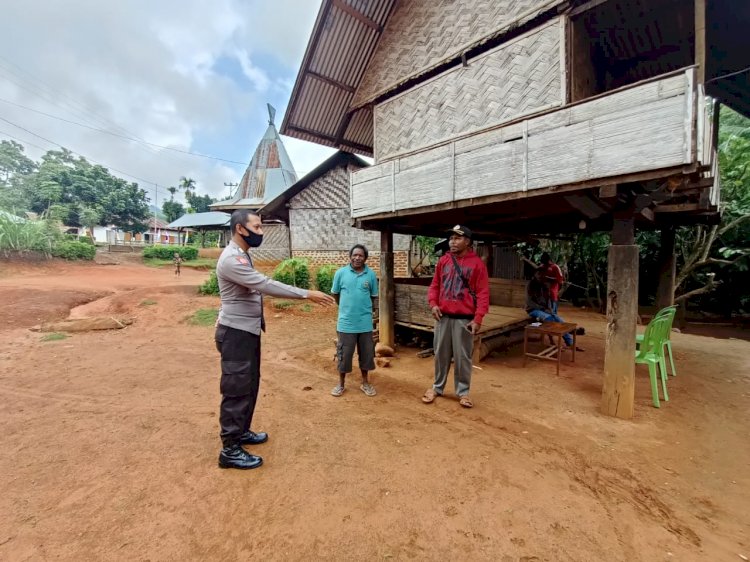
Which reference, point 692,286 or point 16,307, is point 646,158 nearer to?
point 692,286

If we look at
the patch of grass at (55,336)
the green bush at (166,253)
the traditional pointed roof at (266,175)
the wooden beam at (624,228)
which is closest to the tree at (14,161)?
the green bush at (166,253)

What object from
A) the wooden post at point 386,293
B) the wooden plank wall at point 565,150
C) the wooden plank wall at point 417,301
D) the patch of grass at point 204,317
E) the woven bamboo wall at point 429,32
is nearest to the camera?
the wooden plank wall at point 565,150

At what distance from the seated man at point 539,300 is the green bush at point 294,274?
672cm

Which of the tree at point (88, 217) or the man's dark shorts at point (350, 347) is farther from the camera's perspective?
the tree at point (88, 217)

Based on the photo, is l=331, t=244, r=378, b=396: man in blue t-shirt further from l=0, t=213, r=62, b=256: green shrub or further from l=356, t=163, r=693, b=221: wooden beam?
l=0, t=213, r=62, b=256: green shrub

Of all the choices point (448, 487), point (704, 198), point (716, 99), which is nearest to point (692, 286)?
point (716, 99)

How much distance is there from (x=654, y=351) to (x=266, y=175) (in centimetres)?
1910

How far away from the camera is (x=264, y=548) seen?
202 cm

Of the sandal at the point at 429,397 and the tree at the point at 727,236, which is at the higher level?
the tree at the point at 727,236

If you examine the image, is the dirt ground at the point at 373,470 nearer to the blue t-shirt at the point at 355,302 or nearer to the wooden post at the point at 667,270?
the blue t-shirt at the point at 355,302

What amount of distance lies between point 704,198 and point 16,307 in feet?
47.1

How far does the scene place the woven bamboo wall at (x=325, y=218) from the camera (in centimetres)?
1386

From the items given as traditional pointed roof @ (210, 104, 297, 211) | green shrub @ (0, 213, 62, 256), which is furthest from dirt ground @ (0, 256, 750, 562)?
green shrub @ (0, 213, 62, 256)

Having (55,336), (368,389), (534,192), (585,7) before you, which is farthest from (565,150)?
(55,336)
